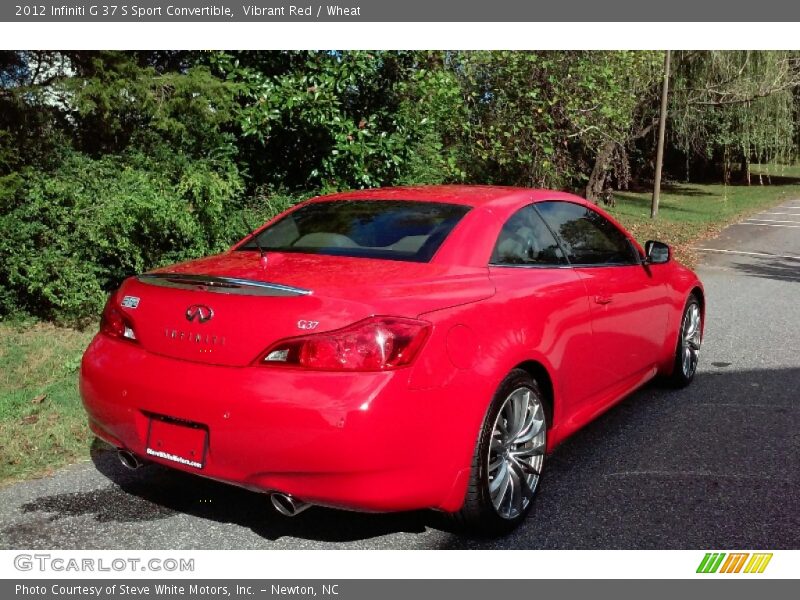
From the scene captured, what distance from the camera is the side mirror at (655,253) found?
504 centimetres

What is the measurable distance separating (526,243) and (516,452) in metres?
1.04

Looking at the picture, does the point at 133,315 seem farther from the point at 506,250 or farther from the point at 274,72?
the point at 274,72

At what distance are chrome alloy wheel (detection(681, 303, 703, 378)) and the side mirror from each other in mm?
768

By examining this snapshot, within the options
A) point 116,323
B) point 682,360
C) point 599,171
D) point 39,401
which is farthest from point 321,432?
point 599,171

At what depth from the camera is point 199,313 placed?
9.98ft

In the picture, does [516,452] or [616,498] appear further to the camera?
[616,498]

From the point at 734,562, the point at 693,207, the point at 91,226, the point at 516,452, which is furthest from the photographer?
the point at 693,207

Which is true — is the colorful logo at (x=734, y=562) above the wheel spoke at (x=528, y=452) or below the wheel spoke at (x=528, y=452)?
below

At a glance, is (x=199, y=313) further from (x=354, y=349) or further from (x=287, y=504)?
(x=287, y=504)

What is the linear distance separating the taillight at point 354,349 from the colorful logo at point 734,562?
1457 millimetres

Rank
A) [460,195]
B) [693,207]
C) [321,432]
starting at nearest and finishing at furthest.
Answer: [321,432]
[460,195]
[693,207]

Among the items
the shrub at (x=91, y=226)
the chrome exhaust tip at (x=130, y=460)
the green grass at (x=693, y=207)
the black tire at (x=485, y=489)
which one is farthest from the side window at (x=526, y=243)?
the green grass at (x=693, y=207)

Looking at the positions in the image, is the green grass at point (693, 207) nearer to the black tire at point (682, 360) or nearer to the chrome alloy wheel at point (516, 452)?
the black tire at point (682, 360)

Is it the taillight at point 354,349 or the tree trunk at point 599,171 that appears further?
the tree trunk at point 599,171
